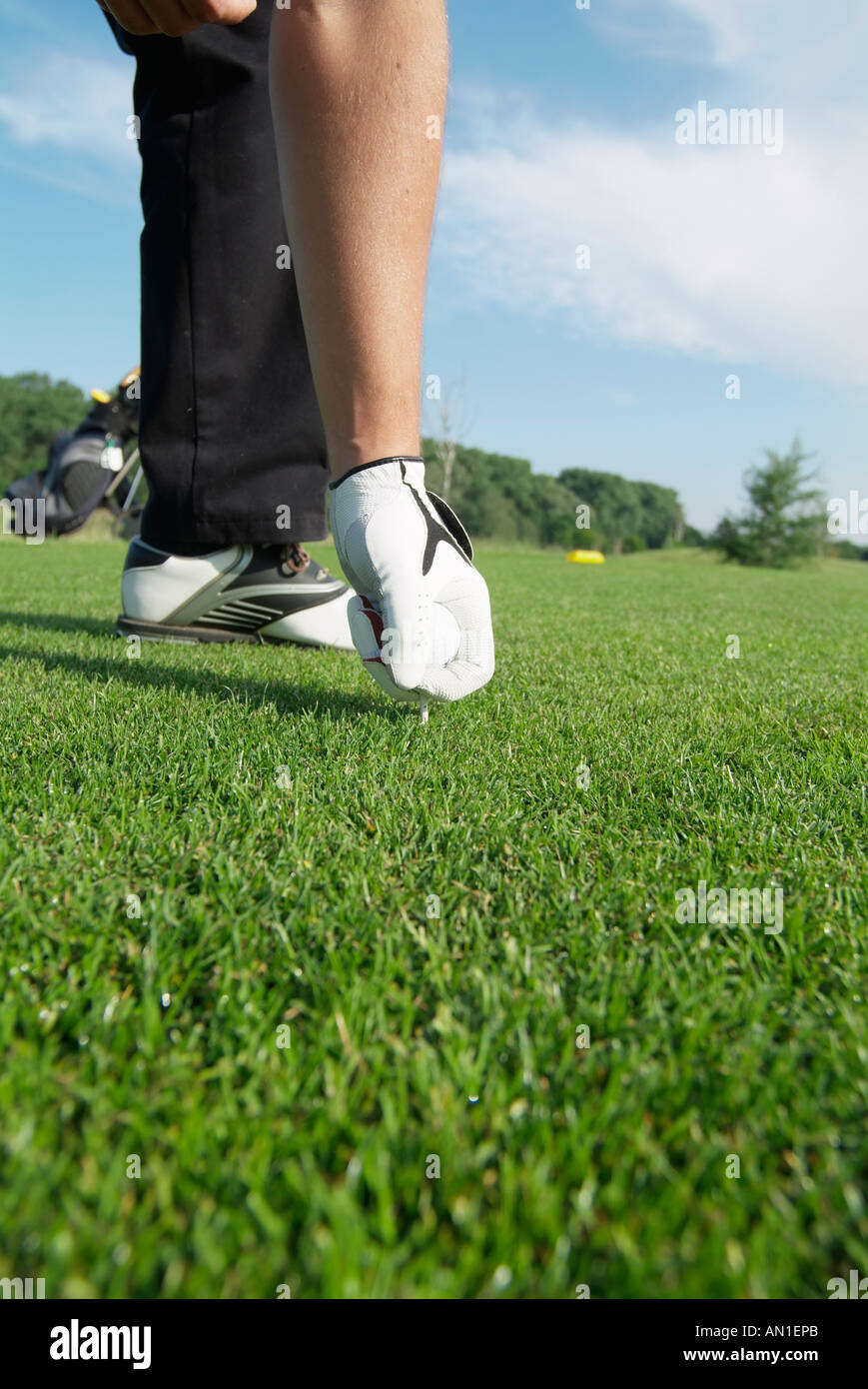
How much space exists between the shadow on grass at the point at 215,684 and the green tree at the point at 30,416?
5453cm

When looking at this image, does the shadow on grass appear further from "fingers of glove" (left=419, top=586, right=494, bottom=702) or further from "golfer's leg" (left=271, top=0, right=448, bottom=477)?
"golfer's leg" (left=271, top=0, right=448, bottom=477)

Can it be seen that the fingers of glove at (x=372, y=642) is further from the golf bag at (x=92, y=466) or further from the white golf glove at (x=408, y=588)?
the golf bag at (x=92, y=466)

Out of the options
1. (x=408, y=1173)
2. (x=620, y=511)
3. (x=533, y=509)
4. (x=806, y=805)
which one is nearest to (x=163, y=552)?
(x=806, y=805)

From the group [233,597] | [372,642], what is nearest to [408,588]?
[372,642]

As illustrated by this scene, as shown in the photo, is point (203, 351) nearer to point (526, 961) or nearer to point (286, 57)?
point (286, 57)

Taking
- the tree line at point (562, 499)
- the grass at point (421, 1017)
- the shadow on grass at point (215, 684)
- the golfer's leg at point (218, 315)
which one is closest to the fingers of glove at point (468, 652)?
the grass at point (421, 1017)

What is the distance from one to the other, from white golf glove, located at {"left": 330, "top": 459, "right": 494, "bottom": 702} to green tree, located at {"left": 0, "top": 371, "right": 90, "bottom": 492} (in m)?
55.5

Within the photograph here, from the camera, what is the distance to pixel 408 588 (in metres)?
1.39

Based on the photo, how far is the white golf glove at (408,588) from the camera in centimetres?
139

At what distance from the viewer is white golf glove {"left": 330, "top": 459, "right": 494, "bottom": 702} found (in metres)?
1.39

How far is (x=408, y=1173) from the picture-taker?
555 mm

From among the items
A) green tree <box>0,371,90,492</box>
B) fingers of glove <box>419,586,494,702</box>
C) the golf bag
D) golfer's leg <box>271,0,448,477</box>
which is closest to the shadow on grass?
fingers of glove <box>419,586,494,702</box>

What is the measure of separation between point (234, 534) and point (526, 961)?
71.8 inches
